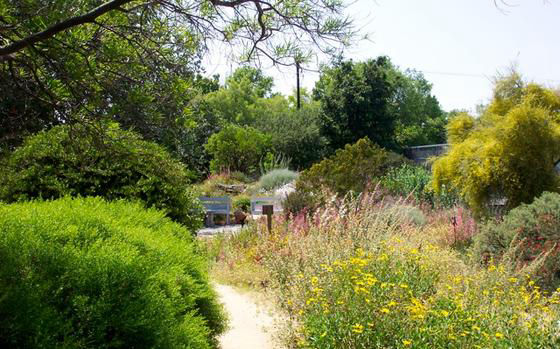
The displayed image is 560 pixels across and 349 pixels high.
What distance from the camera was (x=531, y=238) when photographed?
7.28 m

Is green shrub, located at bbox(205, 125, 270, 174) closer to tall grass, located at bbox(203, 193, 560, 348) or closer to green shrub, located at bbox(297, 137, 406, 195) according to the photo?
green shrub, located at bbox(297, 137, 406, 195)

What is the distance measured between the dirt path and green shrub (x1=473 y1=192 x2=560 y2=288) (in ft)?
9.95

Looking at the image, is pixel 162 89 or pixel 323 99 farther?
pixel 323 99

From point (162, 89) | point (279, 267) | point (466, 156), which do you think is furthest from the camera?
point (466, 156)

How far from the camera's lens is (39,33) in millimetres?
2562

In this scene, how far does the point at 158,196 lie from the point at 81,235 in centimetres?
303

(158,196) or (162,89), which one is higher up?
(162,89)

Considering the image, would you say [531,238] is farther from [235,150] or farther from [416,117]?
[416,117]

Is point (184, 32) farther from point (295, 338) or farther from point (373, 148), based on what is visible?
point (373, 148)

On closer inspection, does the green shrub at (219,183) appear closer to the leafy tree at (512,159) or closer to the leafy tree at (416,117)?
the leafy tree at (512,159)

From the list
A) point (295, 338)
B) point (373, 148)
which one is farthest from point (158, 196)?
point (373, 148)

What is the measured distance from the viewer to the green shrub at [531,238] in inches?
275

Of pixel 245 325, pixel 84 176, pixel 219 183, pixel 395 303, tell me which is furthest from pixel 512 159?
pixel 219 183

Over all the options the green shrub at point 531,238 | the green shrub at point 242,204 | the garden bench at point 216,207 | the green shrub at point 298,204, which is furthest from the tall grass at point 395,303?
the green shrub at point 242,204
